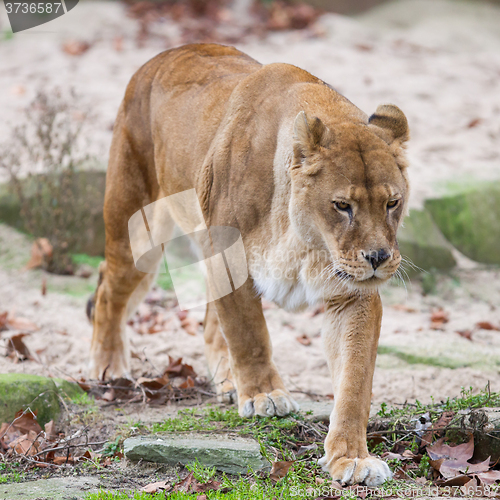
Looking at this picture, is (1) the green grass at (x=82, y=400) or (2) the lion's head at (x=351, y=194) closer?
(2) the lion's head at (x=351, y=194)

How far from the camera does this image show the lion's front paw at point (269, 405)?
334cm

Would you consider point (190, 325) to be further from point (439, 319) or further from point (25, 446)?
point (25, 446)

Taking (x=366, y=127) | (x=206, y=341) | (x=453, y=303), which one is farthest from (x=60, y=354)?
(x=453, y=303)

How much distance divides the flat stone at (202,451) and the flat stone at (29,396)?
2.24ft

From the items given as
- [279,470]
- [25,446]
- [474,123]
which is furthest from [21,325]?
[474,123]

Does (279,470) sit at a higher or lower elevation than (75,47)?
lower

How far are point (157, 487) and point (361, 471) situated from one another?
83cm

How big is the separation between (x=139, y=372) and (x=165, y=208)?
1.21m

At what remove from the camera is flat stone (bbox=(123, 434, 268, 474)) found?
286 cm

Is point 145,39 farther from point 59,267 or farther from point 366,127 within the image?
point 366,127

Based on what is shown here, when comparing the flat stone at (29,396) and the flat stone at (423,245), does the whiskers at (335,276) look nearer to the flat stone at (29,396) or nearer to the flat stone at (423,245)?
the flat stone at (29,396)

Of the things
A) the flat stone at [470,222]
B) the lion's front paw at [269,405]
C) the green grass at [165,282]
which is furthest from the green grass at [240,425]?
the flat stone at [470,222]

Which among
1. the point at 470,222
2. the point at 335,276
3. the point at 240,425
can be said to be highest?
the point at 335,276

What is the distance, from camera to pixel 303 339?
532cm
